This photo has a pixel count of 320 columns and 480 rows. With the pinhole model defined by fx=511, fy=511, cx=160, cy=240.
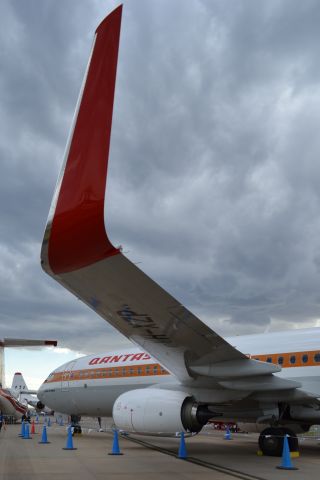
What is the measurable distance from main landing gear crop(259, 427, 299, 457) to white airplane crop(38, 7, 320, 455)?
2cm

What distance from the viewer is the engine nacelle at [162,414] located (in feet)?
32.6

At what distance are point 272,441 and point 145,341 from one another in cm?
356

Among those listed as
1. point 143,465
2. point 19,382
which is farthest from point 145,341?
point 19,382

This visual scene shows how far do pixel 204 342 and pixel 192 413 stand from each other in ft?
5.48

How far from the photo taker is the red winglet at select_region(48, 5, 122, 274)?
5582 millimetres

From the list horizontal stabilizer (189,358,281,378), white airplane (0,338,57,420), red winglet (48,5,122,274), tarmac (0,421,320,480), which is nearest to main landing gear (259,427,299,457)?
tarmac (0,421,320,480)

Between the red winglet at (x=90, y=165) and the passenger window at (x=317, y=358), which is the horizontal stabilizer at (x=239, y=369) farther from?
the red winglet at (x=90, y=165)

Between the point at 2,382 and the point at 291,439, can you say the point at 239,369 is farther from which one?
the point at 2,382

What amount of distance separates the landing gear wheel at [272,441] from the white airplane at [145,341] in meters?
0.02

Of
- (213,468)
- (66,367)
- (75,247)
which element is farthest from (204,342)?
(66,367)

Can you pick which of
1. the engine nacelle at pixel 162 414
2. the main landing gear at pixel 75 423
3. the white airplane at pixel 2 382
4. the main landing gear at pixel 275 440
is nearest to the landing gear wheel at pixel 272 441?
the main landing gear at pixel 275 440

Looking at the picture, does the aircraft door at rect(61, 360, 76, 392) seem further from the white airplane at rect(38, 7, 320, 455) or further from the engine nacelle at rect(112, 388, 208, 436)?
the engine nacelle at rect(112, 388, 208, 436)

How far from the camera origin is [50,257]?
5980mm

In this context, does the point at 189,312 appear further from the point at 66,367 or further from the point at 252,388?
the point at 66,367
